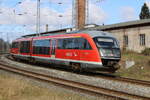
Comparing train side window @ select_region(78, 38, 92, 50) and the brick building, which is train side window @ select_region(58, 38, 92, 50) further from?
the brick building

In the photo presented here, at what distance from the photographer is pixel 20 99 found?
8219mm

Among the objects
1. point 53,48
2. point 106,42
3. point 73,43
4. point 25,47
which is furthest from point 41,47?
point 106,42

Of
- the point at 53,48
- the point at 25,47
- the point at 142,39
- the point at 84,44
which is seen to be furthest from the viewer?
the point at 142,39

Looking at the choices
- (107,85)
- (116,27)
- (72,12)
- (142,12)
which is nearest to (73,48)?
(107,85)

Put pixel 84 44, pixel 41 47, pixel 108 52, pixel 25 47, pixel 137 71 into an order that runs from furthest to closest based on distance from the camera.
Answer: pixel 25 47 < pixel 41 47 < pixel 137 71 < pixel 84 44 < pixel 108 52

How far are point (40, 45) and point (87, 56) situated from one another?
8.18 m

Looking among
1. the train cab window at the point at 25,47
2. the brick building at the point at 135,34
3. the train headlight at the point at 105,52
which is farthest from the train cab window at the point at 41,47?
the brick building at the point at 135,34

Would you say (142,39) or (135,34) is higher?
(135,34)

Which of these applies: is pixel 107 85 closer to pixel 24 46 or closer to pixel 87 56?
pixel 87 56

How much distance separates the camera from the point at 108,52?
1533cm

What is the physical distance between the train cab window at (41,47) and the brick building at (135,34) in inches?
607

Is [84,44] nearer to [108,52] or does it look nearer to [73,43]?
[73,43]

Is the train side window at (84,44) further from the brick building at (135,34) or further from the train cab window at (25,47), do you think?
the brick building at (135,34)

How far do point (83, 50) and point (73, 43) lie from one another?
144 cm
